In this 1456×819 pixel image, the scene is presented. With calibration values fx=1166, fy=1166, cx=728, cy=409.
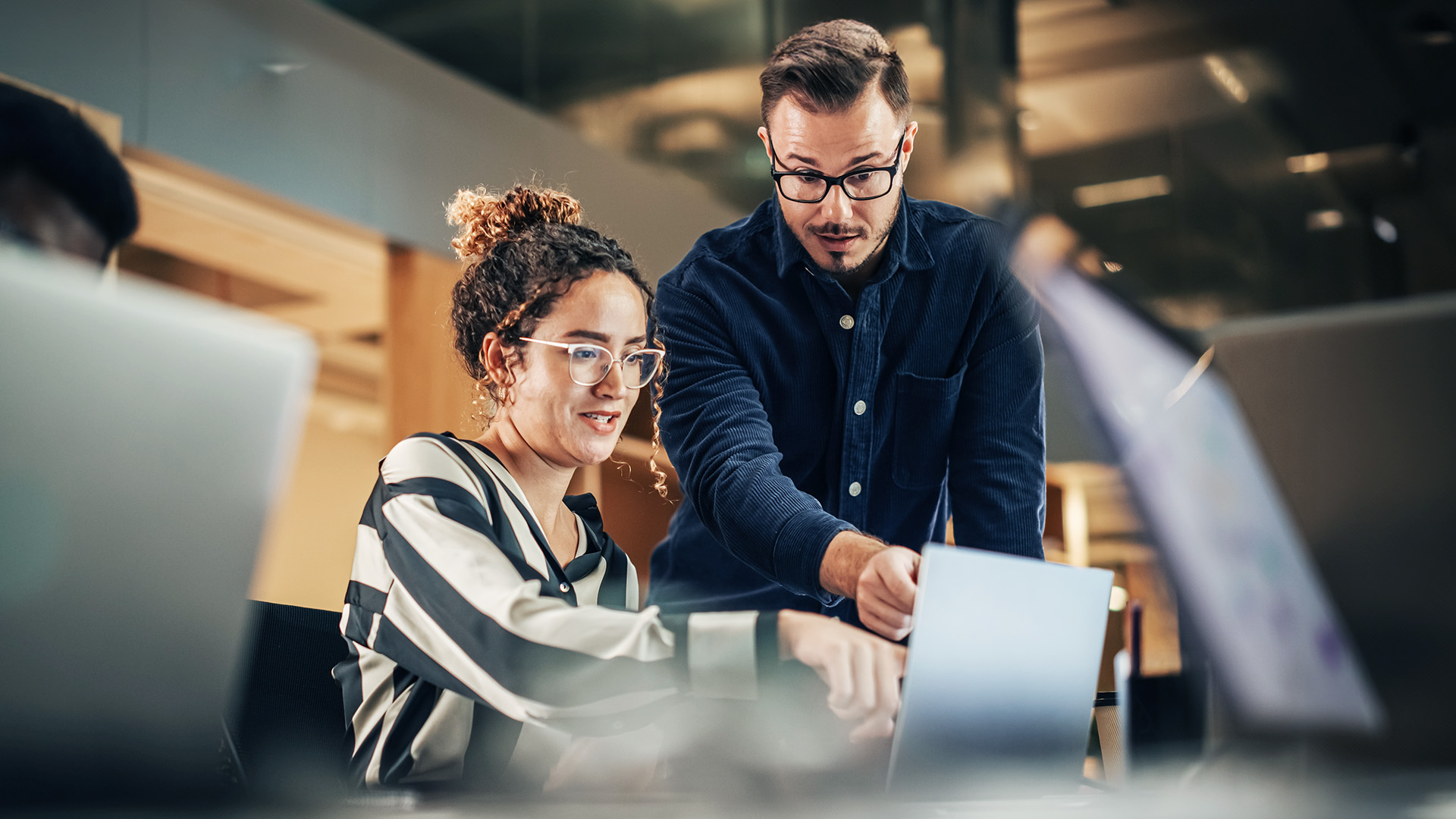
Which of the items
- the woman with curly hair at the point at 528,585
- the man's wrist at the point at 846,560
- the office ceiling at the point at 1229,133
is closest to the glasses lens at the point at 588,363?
the woman with curly hair at the point at 528,585

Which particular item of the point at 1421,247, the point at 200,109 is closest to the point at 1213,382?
the point at 200,109

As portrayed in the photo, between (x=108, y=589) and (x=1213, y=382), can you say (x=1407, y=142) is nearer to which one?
(x=1213, y=382)

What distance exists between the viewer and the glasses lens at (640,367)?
126 centimetres

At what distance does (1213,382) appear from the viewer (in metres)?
1.01

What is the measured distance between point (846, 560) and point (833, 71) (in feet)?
1.96

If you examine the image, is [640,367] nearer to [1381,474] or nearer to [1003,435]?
[1003,435]

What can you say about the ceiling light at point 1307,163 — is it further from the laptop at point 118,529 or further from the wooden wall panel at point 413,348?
the laptop at point 118,529

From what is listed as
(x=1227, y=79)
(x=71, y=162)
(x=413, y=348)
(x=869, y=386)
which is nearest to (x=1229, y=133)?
(x=1227, y=79)

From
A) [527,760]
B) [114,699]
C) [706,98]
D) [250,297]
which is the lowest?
[527,760]

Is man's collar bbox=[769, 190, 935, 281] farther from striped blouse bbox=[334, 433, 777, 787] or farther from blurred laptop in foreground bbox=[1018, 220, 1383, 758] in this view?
striped blouse bbox=[334, 433, 777, 787]

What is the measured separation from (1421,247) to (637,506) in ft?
17.8

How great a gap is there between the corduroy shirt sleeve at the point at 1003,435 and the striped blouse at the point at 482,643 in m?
0.58

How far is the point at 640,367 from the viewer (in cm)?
129

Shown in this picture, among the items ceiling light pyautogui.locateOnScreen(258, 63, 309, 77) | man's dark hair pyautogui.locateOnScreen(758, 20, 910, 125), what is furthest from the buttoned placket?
ceiling light pyautogui.locateOnScreen(258, 63, 309, 77)
